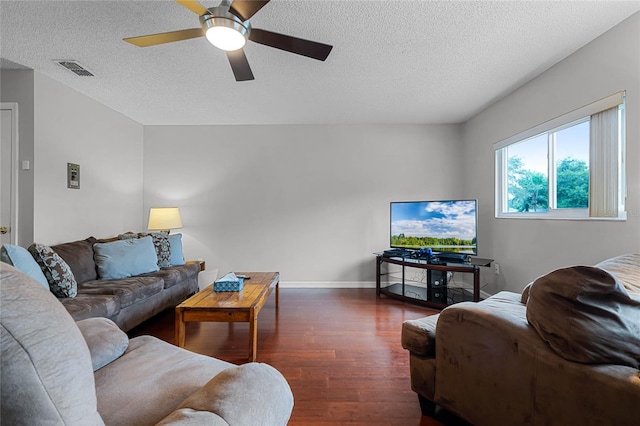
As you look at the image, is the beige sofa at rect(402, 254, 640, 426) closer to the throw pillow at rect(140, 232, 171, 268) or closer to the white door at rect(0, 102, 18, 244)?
the throw pillow at rect(140, 232, 171, 268)

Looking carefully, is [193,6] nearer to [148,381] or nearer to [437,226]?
[148,381]

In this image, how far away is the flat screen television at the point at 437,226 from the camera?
3.36 meters

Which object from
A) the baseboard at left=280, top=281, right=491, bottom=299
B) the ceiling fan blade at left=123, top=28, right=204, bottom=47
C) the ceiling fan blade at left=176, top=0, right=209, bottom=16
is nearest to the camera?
the ceiling fan blade at left=176, top=0, right=209, bottom=16

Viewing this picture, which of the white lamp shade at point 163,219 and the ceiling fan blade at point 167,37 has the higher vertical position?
the ceiling fan blade at point 167,37

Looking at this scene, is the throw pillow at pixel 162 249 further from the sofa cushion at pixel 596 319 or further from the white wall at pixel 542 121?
the white wall at pixel 542 121

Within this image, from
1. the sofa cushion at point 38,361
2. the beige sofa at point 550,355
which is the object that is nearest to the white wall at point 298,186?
the beige sofa at point 550,355

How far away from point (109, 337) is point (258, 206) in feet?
10.1

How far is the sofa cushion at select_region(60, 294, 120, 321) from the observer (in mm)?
1954

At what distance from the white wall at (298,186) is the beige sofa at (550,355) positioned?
9.43 feet

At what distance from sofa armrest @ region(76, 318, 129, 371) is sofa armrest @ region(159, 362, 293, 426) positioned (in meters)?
0.70

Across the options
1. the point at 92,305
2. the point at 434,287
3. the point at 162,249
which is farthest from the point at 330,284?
the point at 92,305

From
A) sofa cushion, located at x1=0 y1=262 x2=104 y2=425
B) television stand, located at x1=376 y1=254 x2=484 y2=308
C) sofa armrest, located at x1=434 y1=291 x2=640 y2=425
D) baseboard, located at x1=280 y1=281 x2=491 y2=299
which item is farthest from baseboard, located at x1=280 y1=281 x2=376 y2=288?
sofa cushion, located at x1=0 y1=262 x2=104 y2=425

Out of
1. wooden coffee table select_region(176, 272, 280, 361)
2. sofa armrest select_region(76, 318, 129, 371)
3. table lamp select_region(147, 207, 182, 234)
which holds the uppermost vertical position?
table lamp select_region(147, 207, 182, 234)

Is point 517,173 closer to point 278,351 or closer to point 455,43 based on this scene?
point 455,43
